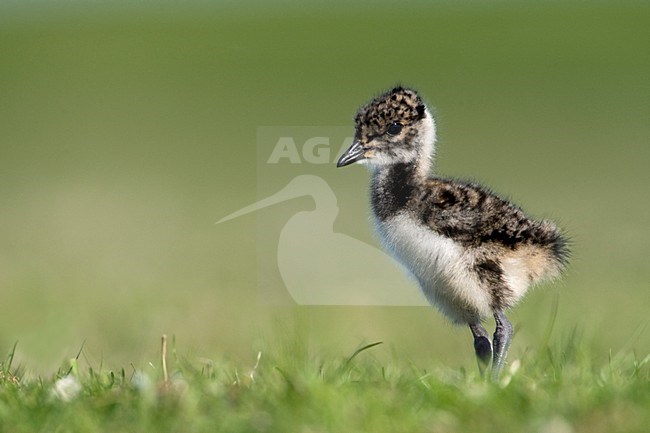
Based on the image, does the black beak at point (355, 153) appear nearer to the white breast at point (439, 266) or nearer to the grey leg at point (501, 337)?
Result: the white breast at point (439, 266)

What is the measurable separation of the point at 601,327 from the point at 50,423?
5.12 m

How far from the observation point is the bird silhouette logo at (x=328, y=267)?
987 cm

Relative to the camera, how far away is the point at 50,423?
4.00 m

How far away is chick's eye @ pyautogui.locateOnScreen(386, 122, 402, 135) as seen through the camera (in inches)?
222

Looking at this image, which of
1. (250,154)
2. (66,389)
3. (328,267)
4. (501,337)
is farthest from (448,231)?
(250,154)

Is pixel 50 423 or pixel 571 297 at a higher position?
pixel 50 423

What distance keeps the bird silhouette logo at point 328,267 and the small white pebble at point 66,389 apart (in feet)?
14.4

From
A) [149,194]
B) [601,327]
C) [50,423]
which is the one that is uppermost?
[50,423]

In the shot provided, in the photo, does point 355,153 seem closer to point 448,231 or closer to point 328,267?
point 448,231

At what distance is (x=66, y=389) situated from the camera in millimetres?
4332

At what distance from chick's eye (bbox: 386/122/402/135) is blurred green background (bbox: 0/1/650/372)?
409 mm

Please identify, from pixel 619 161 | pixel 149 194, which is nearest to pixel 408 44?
pixel 619 161

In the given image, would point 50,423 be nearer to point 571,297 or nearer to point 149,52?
point 571,297

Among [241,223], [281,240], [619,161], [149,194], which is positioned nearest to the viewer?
[281,240]
